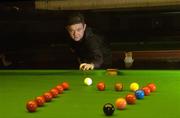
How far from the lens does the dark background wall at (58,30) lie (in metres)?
5.27

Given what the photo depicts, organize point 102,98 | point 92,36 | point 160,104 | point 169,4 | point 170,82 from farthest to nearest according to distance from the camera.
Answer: point 169,4 < point 92,36 < point 170,82 < point 102,98 < point 160,104

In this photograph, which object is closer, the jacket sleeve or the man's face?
the jacket sleeve

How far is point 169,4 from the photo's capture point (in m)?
5.18

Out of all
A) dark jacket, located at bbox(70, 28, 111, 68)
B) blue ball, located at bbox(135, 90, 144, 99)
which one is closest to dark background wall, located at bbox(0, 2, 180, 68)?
dark jacket, located at bbox(70, 28, 111, 68)

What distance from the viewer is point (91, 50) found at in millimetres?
4262

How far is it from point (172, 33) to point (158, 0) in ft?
1.69

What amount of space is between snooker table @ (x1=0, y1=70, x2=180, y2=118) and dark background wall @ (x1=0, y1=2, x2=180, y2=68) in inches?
98.0

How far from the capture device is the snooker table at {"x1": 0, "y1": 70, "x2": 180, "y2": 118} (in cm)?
151

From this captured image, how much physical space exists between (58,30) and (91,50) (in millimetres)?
1477

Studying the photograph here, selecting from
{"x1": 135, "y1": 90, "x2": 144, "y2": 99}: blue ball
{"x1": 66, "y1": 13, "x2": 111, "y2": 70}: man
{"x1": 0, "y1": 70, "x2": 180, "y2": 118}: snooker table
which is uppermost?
{"x1": 66, "y1": 13, "x2": 111, "y2": 70}: man

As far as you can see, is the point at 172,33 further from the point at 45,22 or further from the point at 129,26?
the point at 45,22

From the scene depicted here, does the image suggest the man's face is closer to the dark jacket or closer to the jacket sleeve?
the dark jacket

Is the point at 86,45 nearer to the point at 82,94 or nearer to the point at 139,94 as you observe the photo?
the point at 82,94

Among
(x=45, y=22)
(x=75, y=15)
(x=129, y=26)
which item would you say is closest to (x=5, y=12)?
(x=45, y=22)
